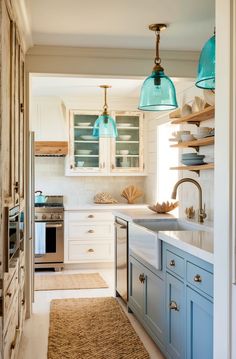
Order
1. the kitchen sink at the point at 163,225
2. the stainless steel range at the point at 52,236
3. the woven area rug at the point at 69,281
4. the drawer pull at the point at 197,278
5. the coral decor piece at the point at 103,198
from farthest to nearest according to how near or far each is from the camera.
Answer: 1. the coral decor piece at the point at 103,198
2. the stainless steel range at the point at 52,236
3. the woven area rug at the point at 69,281
4. the kitchen sink at the point at 163,225
5. the drawer pull at the point at 197,278

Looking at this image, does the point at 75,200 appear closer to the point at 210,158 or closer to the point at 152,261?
the point at 210,158

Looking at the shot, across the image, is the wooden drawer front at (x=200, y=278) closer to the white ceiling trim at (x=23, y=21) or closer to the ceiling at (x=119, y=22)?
the ceiling at (x=119, y=22)

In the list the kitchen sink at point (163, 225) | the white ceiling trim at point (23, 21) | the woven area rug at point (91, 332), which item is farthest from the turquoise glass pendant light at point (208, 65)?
the woven area rug at point (91, 332)

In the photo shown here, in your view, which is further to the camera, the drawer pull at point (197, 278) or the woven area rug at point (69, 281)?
the woven area rug at point (69, 281)

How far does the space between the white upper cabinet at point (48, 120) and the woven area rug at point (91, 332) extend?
8.62 feet

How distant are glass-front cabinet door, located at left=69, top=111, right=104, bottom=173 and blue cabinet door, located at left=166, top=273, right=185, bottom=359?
3840 mm

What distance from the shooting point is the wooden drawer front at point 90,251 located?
628 centimetres

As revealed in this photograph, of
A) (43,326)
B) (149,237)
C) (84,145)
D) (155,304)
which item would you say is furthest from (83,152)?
(155,304)

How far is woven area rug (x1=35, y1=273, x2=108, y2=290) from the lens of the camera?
17.4 feet

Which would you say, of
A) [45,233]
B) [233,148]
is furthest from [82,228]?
[233,148]

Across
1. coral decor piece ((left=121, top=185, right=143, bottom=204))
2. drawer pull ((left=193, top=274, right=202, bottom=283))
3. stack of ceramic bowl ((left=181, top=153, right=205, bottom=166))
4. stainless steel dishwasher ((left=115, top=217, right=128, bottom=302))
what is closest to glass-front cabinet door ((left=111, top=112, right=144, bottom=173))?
coral decor piece ((left=121, top=185, right=143, bottom=204))

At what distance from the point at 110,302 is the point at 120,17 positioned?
9.32 feet

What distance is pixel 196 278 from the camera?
2404 millimetres

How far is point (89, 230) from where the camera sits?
6.31 m
